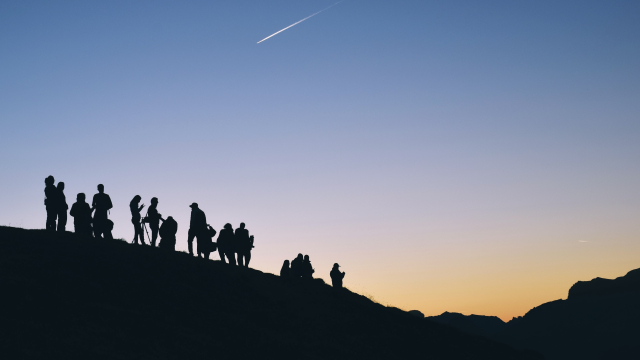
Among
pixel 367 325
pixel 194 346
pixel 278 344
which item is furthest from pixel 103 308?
pixel 367 325

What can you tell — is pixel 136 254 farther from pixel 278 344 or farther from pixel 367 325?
pixel 367 325

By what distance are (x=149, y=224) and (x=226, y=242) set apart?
3499 mm

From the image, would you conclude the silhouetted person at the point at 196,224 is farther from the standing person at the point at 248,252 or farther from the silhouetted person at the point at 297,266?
the silhouetted person at the point at 297,266

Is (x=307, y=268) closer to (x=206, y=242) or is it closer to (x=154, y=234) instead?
(x=206, y=242)

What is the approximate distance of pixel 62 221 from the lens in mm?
21000

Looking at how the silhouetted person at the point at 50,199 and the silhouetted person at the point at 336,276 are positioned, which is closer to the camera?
the silhouetted person at the point at 50,199

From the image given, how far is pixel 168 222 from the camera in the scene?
2295 cm

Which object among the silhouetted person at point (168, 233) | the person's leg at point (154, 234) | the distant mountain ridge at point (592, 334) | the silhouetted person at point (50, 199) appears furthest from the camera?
the distant mountain ridge at point (592, 334)

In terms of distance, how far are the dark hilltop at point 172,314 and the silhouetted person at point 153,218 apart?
0.82 m

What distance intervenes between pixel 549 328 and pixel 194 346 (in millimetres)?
207078

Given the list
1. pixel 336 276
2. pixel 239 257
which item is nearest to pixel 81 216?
pixel 239 257

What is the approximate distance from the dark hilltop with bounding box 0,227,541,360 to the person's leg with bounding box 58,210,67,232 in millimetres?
758

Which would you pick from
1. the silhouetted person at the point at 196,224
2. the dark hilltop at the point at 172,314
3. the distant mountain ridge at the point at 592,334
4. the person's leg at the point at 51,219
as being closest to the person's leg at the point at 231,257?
the dark hilltop at the point at 172,314

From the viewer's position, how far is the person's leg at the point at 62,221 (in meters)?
20.9
